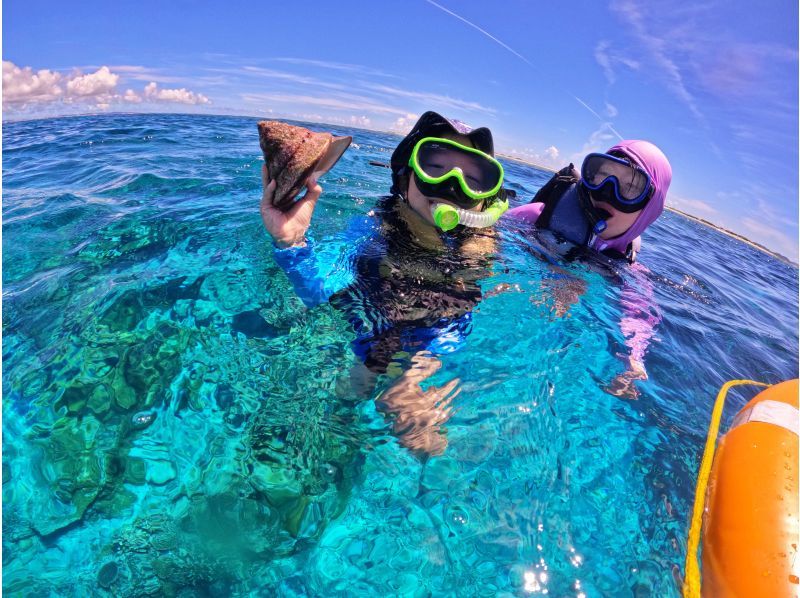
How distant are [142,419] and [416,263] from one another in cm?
210

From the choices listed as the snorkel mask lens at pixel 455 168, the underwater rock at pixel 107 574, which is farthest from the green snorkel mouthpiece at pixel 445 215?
the underwater rock at pixel 107 574

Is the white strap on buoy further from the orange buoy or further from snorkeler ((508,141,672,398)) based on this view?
A: snorkeler ((508,141,672,398))

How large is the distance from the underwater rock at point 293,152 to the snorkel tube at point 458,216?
0.85 metres

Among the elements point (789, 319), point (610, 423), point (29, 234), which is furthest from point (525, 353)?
point (789, 319)

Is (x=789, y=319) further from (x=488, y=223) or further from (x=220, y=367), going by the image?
(x=220, y=367)

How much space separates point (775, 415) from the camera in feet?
7.25

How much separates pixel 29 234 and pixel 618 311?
638cm

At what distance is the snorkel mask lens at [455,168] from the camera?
2818 mm

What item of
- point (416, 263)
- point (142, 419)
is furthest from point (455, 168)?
point (142, 419)

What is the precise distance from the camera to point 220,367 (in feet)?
8.15

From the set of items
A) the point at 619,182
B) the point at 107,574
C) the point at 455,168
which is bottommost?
the point at 107,574

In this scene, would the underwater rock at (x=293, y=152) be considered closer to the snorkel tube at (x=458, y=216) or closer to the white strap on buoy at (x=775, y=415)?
the snorkel tube at (x=458, y=216)

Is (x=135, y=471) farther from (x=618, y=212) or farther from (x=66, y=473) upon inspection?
(x=618, y=212)

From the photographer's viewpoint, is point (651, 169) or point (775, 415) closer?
point (775, 415)
